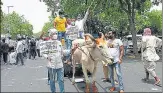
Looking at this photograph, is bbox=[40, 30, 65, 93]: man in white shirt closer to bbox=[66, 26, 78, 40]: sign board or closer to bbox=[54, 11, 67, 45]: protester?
bbox=[66, 26, 78, 40]: sign board

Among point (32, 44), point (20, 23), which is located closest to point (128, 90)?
point (32, 44)

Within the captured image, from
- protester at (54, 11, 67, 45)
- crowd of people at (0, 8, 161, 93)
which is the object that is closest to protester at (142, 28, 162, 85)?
crowd of people at (0, 8, 161, 93)

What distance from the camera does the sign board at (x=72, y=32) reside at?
1384 centimetres

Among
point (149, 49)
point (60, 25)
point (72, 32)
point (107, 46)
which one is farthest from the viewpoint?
point (60, 25)

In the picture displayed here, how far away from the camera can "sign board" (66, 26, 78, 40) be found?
13837 mm

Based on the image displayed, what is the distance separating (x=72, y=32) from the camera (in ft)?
46.0

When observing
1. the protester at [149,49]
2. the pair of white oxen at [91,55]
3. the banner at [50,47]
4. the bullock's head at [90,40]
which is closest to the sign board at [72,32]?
the pair of white oxen at [91,55]

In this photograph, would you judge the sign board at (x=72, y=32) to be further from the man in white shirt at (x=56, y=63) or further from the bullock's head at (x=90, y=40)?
the man in white shirt at (x=56, y=63)

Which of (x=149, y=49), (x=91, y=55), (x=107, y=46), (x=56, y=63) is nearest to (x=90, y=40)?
(x=91, y=55)

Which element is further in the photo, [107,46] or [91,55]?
[107,46]

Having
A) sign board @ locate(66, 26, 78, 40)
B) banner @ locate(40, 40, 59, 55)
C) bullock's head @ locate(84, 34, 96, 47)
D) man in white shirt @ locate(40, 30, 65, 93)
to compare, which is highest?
sign board @ locate(66, 26, 78, 40)

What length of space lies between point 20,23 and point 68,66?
280 feet

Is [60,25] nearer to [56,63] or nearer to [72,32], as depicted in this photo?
[72,32]

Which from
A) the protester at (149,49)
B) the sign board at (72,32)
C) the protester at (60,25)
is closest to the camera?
the protester at (149,49)
